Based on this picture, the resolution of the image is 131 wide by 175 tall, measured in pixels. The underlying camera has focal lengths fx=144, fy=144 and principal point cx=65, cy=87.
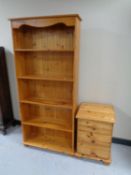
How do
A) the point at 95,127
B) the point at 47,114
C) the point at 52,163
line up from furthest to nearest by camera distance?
the point at 47,114
the point at 52,163
the point at 95,127

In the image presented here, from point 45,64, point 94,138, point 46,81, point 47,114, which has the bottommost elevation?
point 94,138

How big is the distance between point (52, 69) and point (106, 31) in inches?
35.0

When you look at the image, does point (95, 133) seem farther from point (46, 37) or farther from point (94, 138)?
point (46, 37)

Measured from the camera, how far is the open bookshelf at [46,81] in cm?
191

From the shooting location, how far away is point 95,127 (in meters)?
1.79

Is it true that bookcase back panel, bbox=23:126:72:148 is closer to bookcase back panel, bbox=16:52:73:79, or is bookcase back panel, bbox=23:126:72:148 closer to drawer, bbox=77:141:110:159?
drawer, bbox=77:141:110:159

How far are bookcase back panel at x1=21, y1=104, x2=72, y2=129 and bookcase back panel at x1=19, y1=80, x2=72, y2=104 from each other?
0.57 ft

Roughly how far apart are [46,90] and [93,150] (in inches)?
42.1

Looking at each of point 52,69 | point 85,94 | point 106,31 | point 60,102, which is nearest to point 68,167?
point 60,102

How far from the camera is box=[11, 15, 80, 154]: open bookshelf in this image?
1.91m

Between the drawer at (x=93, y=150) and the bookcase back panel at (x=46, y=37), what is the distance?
51.9 inches

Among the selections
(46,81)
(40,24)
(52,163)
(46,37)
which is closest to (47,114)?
(46,81)

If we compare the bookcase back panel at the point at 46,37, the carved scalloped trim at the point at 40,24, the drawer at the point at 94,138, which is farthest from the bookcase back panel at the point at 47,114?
the carved scalloped trim at the point at 40,24

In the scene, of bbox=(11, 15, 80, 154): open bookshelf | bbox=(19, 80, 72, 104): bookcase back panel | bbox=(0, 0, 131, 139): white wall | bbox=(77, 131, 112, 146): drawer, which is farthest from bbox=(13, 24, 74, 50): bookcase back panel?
bbox=(77, 131, 112, 146): drawer
